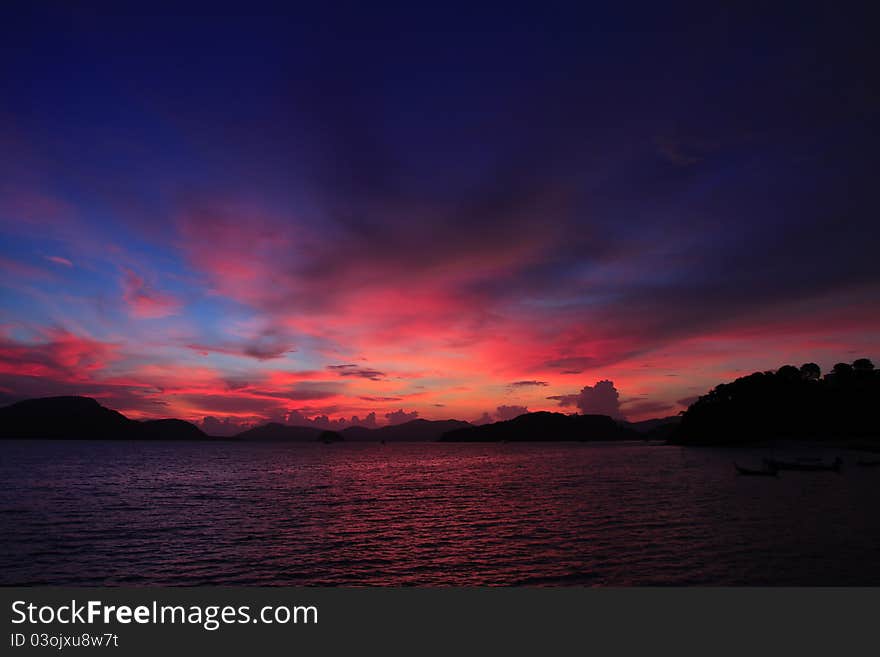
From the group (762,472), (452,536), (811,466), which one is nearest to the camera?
(452,536)

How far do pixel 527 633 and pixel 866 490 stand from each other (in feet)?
247

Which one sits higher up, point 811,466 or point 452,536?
point 811,466

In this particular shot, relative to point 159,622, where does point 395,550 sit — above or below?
below

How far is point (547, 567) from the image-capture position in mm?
31453

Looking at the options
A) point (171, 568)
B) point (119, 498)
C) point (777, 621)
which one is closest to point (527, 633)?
point (777, 621)

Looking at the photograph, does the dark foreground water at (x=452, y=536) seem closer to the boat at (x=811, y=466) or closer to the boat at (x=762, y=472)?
the boat at (x=762, y=472)

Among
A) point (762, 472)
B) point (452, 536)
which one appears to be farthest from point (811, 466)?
point (452, 536)

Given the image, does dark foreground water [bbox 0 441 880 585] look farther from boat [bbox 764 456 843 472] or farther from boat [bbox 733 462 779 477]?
boat [bbox 764 456 843 472]

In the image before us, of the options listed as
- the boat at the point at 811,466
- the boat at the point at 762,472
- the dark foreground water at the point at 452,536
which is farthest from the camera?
the boat at the point at 811,466

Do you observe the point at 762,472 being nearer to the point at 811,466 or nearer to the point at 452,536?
the point at 811,466

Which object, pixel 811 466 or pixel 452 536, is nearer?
pixel 452 536

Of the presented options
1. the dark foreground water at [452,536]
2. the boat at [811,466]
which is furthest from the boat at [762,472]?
the dark foreground water at [452,536]

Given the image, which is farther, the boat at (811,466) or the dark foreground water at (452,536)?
the boat at (811,466)

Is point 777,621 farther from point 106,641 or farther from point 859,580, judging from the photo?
point 106,641
